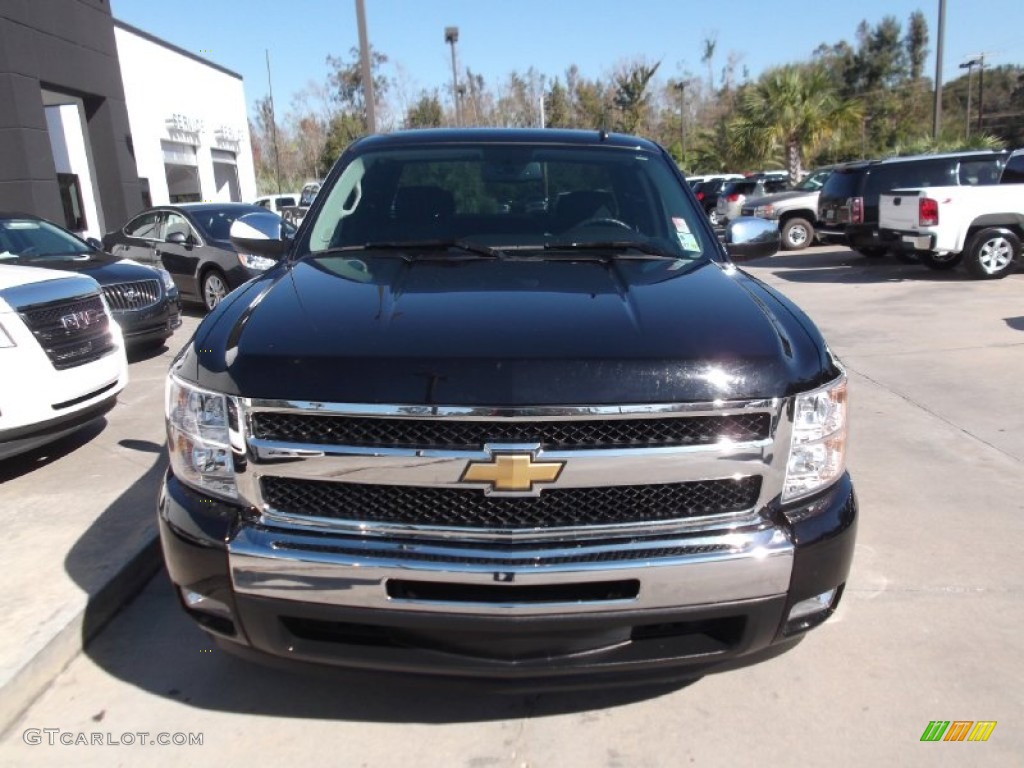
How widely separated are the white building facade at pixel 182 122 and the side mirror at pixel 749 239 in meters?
17.7

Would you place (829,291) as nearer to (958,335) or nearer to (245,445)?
(958,335)

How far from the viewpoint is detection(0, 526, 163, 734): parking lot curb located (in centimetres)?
275

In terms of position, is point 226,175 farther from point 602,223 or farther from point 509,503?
point 509,503

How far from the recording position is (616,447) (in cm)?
218

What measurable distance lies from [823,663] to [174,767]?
2189mm

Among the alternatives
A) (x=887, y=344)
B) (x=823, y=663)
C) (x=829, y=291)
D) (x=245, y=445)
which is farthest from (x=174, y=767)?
(x=829, y=291)

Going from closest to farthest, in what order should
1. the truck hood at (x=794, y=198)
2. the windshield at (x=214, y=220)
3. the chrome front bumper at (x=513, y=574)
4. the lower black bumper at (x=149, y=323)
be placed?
1. the chrome front bumper at (x=513, y=574)
2. the lower black bumper at (x=149, y=323)
3. the windshield at (x=214, y=220)
4. the truck hood at (x=794, y=198)

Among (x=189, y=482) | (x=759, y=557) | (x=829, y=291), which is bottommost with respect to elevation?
(x=829, y=291)

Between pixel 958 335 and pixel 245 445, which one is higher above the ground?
pixel 245 445

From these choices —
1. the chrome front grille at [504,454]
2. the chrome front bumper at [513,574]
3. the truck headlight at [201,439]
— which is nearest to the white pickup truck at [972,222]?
the chrome front grille at [504,454]

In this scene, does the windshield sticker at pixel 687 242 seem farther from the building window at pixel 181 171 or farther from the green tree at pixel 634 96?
the green tree at pixel 634 96

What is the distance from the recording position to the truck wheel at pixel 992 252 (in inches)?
488

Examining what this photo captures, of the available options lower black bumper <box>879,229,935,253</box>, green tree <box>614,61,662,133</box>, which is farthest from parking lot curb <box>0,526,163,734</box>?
green tree <box>614,61,662,133</box>

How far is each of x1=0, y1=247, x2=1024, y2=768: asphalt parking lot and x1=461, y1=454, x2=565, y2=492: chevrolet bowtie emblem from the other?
0.63 meters
